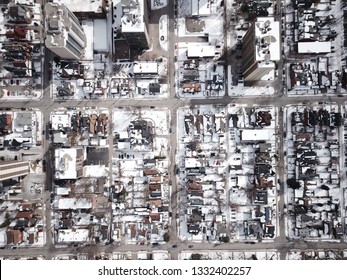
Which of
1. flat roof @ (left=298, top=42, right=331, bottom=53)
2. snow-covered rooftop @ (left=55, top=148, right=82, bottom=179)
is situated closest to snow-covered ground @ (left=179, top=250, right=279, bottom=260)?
snow-covered rooftop @ (left=55, top=148, right=82, bottom=179)

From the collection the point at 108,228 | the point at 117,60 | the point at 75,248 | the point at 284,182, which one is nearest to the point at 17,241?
the point at 75,248

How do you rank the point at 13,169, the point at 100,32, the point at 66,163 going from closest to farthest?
1. the point at 13,169
2. the point at 66,163
3. the point at 100,32

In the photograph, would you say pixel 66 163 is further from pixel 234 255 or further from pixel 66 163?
pixel 234 255

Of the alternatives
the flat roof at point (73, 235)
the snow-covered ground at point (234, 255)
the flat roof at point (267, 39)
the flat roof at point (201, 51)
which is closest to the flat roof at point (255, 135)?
the flat roof at point (267, 39)

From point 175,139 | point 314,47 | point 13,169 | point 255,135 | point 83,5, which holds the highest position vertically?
point 83,5

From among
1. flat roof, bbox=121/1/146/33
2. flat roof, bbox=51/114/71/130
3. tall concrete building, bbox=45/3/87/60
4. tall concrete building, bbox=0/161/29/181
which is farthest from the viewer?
flat roof, bbox=51/114/71/130

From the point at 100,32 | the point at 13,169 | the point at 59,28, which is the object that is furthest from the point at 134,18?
the point at 13,169

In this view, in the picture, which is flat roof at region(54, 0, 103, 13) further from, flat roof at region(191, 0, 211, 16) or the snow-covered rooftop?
the snow-covered rooftop

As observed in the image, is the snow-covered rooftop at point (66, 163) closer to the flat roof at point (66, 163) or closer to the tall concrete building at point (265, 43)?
the flat roof at point (66, 163)

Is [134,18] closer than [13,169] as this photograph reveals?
Yes
